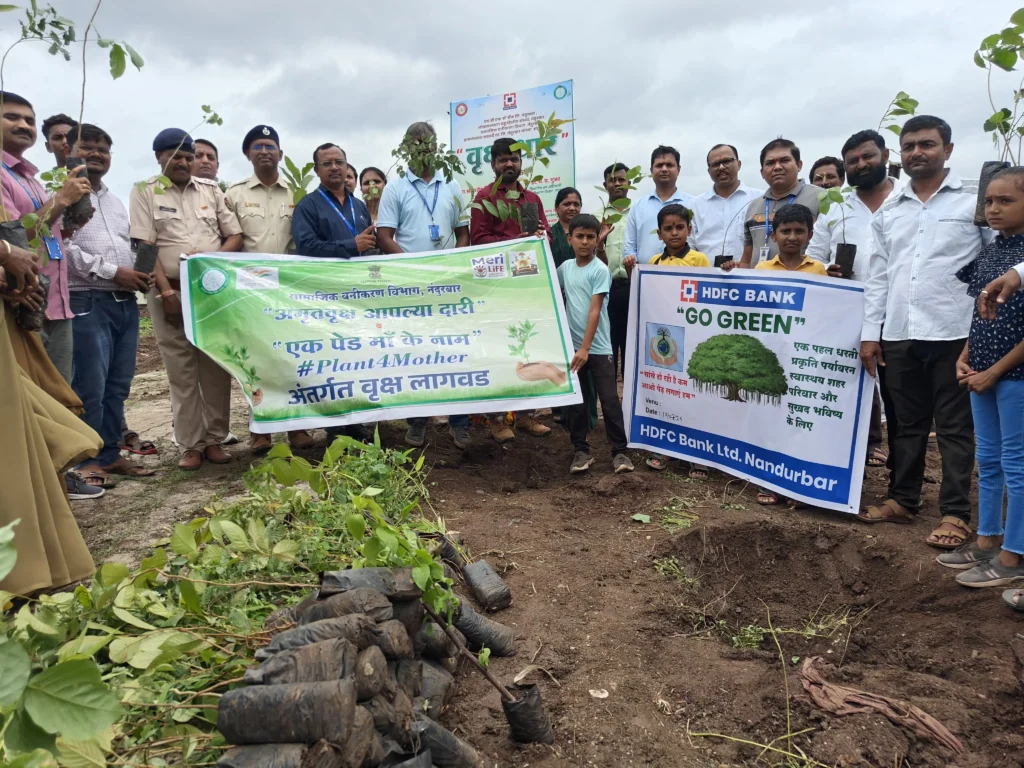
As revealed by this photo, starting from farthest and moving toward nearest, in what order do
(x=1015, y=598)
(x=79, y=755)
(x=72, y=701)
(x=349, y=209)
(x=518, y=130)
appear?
(x=518, y=130) < (x=349, y=209) < (x=1015, y=598) < (x=79, y=755) < (x=72, y=701)

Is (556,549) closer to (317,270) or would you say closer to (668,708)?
(668,708)

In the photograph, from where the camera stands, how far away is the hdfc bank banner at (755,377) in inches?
160

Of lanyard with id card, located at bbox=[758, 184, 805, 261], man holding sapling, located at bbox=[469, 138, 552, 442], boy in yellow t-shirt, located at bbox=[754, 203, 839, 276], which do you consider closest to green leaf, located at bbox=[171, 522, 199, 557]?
man holding sapling, located at bbox=[469, 138, 552, 442]

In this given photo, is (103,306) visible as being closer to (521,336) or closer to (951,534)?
(521,336)

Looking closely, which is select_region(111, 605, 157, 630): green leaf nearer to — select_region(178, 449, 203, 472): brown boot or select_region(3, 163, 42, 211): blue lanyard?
select_region(3, 163, 42, 211): blue lanyard

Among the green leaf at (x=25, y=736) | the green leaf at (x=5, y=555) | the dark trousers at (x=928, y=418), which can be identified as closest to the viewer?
the green leaf at (x=5, y=555)

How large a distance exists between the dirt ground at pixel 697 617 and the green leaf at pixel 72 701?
3.87 ft

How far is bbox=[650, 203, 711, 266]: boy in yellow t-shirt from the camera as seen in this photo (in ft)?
15.9

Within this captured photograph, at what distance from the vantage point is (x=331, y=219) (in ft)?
16.8

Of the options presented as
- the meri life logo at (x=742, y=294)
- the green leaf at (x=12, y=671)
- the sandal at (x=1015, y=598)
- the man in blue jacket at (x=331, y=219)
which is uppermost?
the man in blue jacket at (x=331, y=219)

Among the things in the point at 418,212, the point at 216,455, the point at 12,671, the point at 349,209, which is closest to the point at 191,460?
the point at 216,455

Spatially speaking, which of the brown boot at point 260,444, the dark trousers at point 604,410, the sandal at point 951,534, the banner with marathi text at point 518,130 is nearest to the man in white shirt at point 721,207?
the dark trousers at point 604,410

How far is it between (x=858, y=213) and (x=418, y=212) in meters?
3.11

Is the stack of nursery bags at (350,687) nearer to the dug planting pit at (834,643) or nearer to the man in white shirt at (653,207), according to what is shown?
the dug planting pit at (834,643)
